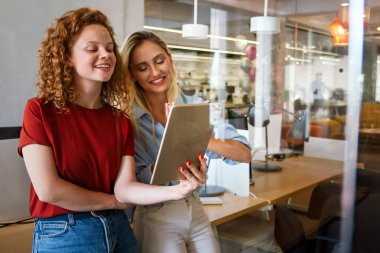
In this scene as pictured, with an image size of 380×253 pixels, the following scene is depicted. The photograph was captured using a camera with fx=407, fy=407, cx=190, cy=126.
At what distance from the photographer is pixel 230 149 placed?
4.99 ft

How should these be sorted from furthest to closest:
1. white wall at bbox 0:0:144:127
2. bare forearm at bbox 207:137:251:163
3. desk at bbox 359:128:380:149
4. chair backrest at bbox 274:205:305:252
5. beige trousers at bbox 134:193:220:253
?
1. chair backrest at bbox 274:205:305:252
2. desk at bbox 359:128:380:149
3. white wall at bbox 0:0:144:127
4. bare forearm at bbox 207:137:251:163
5. beige trousers at bbox 134:193:220:253

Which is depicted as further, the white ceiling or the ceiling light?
the ceiling light

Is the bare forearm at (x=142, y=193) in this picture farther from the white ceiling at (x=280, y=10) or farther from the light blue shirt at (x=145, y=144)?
the white ceiling at (x=280, y=10)

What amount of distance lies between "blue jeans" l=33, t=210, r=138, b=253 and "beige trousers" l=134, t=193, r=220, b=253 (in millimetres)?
190

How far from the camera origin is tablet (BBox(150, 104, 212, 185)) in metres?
1.14

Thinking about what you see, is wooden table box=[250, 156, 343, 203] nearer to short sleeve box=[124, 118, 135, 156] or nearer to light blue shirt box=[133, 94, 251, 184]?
light blue shirt box=[133, 94, 251, 184]

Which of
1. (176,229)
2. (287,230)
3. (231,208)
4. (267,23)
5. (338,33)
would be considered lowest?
(287,230)

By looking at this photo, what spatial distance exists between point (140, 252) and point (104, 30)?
741mm

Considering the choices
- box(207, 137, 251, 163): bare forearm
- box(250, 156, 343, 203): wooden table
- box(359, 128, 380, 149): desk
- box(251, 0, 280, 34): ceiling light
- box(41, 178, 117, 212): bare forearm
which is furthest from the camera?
box(251, 0, 280, 34): ceiling light

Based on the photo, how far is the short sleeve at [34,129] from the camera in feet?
3.52

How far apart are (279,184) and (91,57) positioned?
5.86 feet

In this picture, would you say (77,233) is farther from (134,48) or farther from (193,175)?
(134,48)

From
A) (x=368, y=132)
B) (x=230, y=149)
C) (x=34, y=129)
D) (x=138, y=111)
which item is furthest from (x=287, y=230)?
(x=34, y=129)

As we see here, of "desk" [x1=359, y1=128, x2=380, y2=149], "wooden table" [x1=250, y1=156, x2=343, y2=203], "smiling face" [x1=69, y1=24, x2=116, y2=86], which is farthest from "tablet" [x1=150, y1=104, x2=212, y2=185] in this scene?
"desk" [x1=359, y1=128, x2=380, y2=149]
